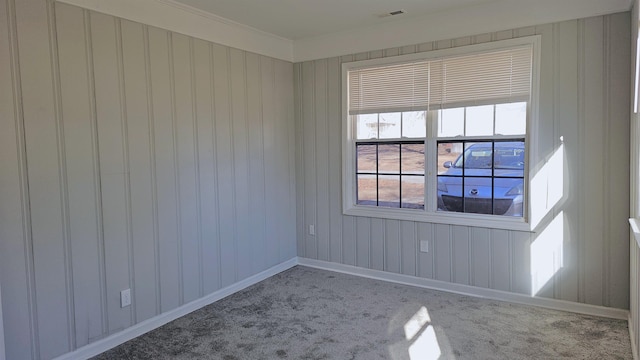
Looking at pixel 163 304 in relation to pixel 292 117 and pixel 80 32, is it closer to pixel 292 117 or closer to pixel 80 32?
pixel 80 32

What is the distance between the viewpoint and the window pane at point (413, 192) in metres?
4.07

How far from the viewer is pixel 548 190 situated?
3355 mm

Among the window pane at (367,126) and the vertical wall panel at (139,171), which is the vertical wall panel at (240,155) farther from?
the window pane at (367,126)

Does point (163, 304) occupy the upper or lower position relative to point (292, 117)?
lower

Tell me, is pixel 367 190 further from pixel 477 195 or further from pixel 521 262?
pixel 521 262

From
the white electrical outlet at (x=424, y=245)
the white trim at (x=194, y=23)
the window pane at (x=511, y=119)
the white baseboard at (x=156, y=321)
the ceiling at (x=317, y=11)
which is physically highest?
the ceiling at (x=317, y=11)

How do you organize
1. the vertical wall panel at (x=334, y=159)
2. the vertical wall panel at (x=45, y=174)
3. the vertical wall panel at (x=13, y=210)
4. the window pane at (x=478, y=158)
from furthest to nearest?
the vertical wall panel at (x=334, y=159), the window pane at (x=478, y=158), the vertical wall panel at (x=45, y=174), the vertical wall panel at (x=13, y=210)

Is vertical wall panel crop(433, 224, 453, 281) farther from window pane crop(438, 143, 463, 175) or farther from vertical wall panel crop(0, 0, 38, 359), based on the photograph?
vertical wall panel crop(0, 0, 38, 359)

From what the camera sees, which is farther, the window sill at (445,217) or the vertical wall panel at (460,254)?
the vertical wall panel at (460,254)

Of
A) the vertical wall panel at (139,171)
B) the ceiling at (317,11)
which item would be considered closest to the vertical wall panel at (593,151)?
the ceiling at (317,11)

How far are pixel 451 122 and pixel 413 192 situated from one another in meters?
0.79

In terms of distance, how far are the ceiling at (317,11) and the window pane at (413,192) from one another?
1.57 meters

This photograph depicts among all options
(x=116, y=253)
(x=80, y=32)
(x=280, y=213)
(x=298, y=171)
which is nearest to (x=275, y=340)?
(x=116, y=253)

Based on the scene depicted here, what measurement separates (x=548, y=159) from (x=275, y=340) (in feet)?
8.62
